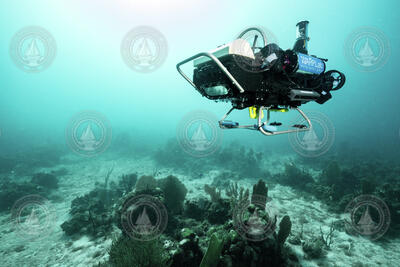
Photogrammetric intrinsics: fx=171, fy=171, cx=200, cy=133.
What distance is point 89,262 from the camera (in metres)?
6.11

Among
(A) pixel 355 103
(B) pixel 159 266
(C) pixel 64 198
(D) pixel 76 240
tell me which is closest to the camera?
(B) pixel 159 266

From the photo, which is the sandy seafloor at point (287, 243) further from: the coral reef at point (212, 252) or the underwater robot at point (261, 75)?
the underwater robot at point (261, 75)

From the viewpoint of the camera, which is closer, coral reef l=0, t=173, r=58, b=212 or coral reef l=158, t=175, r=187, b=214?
coral reef l=158, t=175, r=187, b=214

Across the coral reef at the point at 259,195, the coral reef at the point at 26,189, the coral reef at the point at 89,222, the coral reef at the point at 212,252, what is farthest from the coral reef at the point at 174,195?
the coral reef at the point at 26,189

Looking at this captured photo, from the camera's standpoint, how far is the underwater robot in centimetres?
253

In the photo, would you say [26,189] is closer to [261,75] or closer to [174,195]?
[174,195]

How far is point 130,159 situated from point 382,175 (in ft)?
90.2

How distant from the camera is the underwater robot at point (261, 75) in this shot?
2.53m

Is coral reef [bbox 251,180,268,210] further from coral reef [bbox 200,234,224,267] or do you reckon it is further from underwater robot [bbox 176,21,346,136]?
underwater robot [bbox 176,21,346,136]

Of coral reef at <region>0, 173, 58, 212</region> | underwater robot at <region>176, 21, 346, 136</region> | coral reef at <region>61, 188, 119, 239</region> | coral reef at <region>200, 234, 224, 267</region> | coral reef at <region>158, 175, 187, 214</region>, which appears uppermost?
underwater robot at <region>176, 21, 346, 136</region>

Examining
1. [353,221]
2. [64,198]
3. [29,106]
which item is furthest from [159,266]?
[29,106]

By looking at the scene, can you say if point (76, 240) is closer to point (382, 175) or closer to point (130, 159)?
point (130, 159)

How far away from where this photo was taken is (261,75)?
9.23 ft

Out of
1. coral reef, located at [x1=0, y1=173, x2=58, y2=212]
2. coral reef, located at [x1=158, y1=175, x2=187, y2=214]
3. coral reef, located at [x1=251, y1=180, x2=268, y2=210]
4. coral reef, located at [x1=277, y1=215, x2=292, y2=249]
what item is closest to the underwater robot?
coral reef, located at [x1=277, y1=215, x2=292, y2=249]
